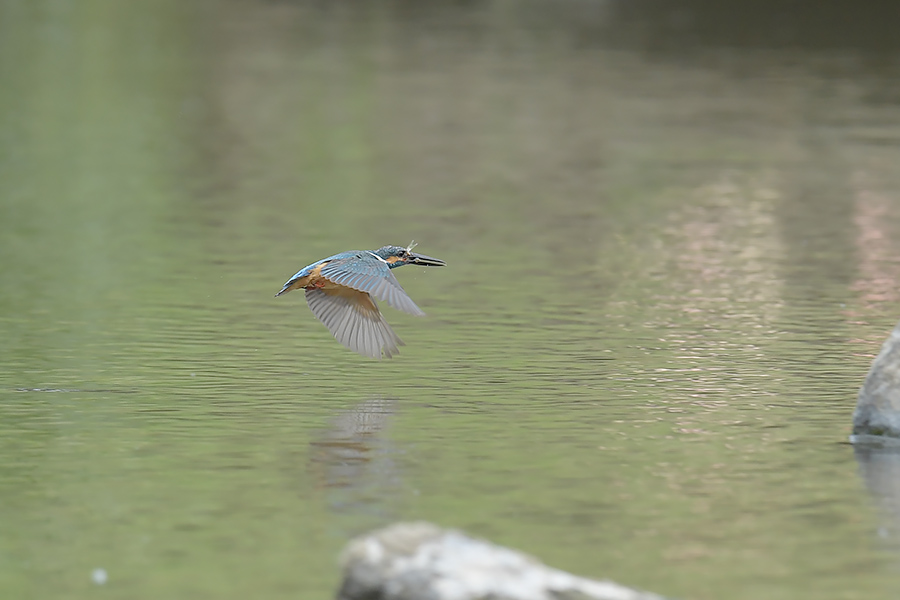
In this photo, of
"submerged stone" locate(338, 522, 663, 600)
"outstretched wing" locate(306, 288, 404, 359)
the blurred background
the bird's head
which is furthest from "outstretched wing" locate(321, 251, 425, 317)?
"submerged stone" locate(338, 522, 663, 600)

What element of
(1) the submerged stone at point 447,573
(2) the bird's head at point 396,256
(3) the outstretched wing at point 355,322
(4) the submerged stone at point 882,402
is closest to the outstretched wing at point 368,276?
(2) the bird's head at point 396,256

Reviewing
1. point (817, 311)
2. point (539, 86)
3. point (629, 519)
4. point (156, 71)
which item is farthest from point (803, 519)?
point (156, 71)

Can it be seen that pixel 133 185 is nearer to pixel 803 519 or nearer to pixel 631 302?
pixel 631 302

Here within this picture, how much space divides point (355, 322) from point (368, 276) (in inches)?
31.2

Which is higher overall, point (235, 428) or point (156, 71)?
point (156, 71)

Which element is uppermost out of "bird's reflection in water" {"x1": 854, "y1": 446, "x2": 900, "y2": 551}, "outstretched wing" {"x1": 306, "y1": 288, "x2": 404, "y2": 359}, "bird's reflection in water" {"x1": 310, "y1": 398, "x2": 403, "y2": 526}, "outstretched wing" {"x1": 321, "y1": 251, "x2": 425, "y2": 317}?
"outstretched wing" {"x1": 321, "y1": 251, "x2": 425, "y2": 317}

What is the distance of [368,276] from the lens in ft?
30.2

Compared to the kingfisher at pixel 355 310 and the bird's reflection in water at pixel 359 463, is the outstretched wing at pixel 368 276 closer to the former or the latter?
the kingfisher at pixel 355 310

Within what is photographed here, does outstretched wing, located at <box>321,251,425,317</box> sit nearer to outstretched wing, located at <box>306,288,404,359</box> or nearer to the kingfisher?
the kingfisher

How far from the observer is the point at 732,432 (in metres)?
8.68

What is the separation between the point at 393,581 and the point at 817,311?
6948mm

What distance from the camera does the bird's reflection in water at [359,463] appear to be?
24.2 feet

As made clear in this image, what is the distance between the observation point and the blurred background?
23.0ft

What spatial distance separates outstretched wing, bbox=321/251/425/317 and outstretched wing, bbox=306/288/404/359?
488 millimetres
